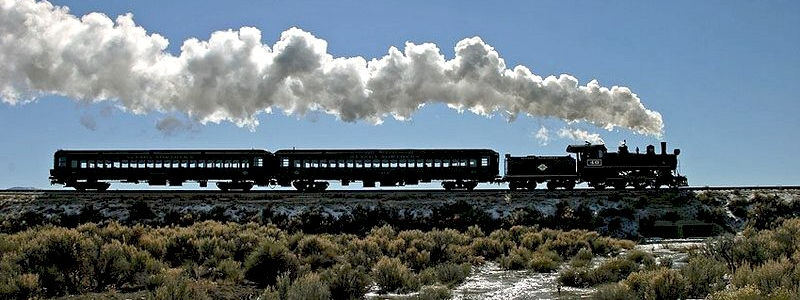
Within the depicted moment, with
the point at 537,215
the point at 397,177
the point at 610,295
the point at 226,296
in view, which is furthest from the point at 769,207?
the point at 226,296

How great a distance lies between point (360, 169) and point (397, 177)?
2.03 metres

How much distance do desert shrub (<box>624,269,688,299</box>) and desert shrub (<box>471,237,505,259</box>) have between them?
10.2 m

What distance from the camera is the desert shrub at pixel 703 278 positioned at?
1354 centimetres

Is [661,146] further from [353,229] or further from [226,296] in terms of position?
[226,296]

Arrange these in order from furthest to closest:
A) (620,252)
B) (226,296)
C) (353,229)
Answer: (353,229) < (620,252) < (226,296)

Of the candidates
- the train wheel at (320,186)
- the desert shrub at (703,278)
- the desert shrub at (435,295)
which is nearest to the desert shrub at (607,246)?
the desert shrub at (703,278)

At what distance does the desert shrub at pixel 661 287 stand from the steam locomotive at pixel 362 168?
971 inches

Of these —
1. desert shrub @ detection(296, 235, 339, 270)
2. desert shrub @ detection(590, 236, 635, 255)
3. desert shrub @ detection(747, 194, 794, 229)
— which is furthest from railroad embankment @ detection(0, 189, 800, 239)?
desert shrub @ detection(296, 235, 339, 270)

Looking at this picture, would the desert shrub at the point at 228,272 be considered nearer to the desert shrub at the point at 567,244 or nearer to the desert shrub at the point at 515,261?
the desert shrub at the point at 515,261

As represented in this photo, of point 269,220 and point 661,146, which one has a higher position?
point 661,146

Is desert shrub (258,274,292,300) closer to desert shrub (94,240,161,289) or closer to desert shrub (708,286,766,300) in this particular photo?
desert shrub (94,240,161,289)

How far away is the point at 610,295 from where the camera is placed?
41.4ft

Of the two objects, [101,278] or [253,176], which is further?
[253,176]

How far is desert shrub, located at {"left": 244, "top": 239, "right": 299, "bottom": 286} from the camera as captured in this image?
18.2 metres
